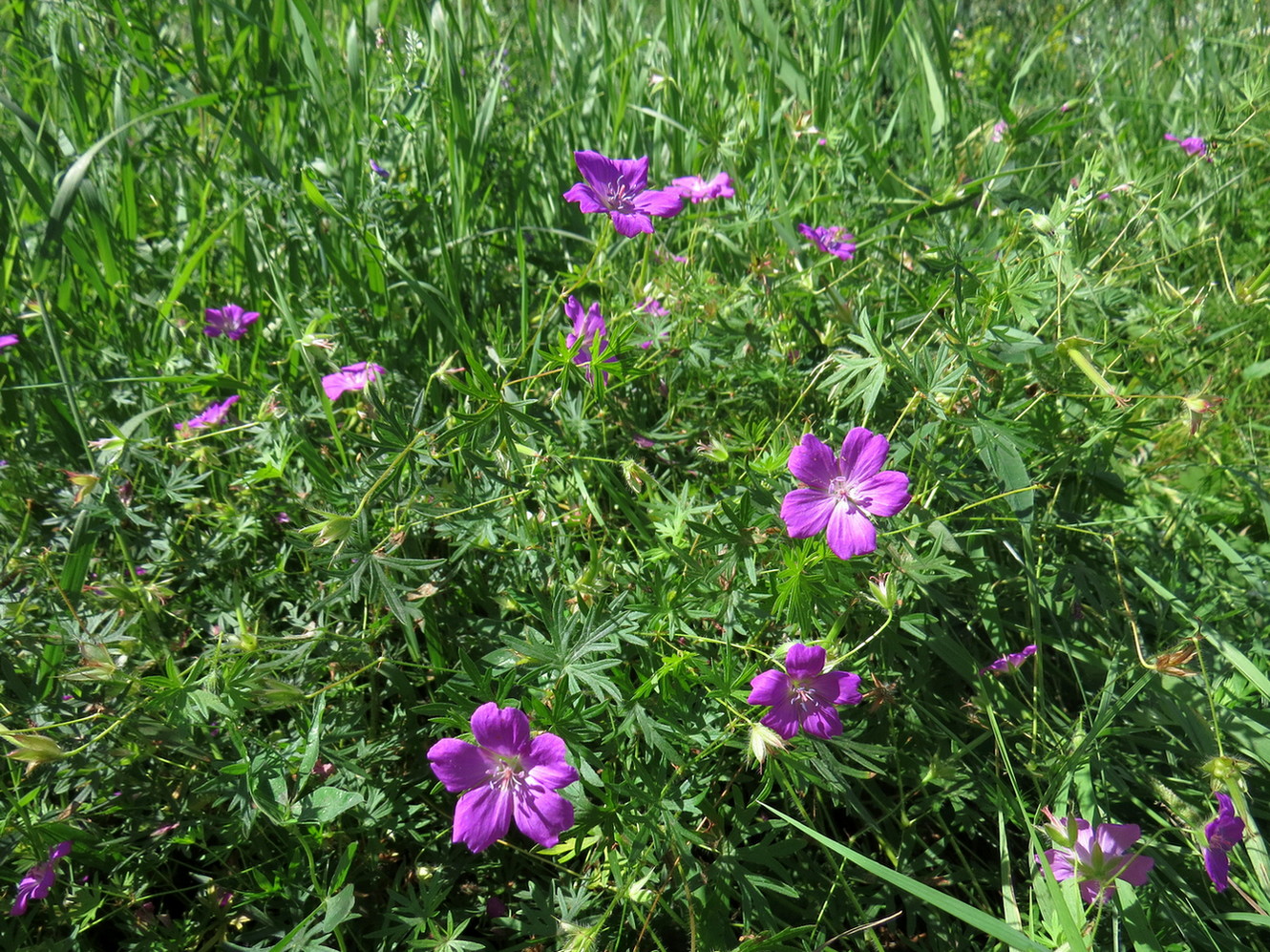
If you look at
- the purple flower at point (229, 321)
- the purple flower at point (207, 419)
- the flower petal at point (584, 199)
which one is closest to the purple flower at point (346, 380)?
the purple flower at point (207, 419)

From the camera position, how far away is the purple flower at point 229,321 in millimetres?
2076

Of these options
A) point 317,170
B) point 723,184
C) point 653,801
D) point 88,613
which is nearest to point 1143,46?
point 723,184

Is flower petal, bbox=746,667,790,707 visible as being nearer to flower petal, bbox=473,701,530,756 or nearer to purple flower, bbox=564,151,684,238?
flower petal, bbox=473,701,530,756

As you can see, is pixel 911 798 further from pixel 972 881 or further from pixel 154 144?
pixel 154 144

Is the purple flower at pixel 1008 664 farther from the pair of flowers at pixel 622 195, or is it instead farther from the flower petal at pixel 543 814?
the pair of flowers at pixel 622 195

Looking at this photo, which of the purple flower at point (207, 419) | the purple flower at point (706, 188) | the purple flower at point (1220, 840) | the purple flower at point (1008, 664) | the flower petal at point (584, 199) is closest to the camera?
the purple flower at point (1220, 840)

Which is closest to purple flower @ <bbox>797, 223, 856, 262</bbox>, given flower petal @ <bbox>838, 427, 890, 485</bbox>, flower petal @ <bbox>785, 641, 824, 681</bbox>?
flower petal @ <bbox>838, 427, 890, 485</bbox>

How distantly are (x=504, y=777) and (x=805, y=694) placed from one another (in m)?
0.45

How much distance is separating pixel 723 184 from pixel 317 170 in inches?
42.6

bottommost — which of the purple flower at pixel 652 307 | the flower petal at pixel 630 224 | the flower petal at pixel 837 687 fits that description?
the flower petal at pixel 837 687

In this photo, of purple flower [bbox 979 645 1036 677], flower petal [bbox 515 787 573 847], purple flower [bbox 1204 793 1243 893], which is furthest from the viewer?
purple flower [bbox 979 645 1036 677]

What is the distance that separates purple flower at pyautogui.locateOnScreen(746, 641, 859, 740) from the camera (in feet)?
4.00

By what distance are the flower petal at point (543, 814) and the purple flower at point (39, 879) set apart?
779mm

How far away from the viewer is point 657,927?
146cm
